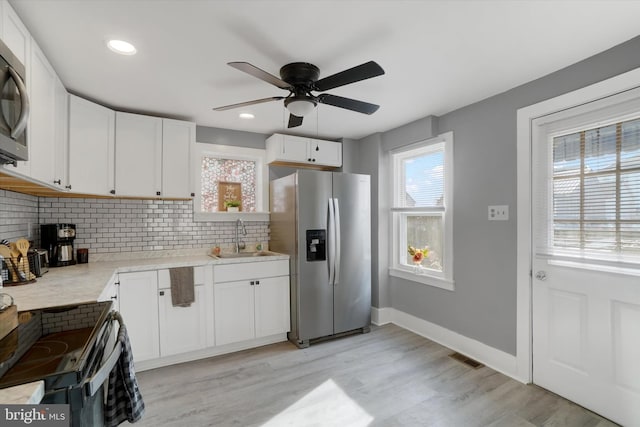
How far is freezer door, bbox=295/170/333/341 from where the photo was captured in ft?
10.6

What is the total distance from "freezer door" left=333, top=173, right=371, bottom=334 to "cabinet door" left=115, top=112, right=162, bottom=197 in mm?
1843

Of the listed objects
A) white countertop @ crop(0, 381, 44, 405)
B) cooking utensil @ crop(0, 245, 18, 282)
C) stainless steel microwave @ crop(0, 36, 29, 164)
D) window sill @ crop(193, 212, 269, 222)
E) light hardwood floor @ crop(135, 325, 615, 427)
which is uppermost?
stainless steel microwave @ crop(0, 36, 29, 164)

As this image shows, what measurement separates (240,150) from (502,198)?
9.21ft

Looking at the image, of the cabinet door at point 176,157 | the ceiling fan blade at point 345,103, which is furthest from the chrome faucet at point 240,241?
the ceiling fan blade at point 345,103

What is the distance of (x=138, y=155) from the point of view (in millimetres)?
2975

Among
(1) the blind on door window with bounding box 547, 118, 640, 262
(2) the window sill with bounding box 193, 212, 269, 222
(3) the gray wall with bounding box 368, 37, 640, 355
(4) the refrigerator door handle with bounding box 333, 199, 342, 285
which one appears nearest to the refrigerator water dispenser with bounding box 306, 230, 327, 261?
(4) the refrigerator door handle with bounding box 333, 199, 342, 285

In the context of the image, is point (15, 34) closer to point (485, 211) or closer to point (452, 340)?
point (485, 211)

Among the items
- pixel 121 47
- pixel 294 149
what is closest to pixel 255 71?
pixel 121 47

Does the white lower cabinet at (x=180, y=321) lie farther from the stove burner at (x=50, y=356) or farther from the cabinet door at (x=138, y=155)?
the stove burner at (x=50, y=356)

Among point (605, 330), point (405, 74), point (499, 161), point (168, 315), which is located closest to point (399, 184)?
point (499, 161)

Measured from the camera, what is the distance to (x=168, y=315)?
9.29ft

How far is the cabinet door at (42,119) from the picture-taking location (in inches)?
68.0

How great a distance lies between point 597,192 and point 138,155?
149 inches

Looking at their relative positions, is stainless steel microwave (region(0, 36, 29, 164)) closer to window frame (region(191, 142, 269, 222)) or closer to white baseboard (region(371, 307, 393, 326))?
window frame (region(191, 142, 269, 222))
